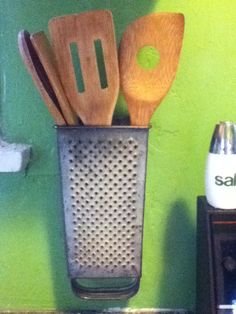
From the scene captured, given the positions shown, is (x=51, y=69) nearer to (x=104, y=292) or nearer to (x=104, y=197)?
(x=104, y=197)

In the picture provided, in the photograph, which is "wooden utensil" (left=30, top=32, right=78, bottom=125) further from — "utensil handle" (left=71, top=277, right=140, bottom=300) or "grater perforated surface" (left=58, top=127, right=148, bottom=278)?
"utensil handle" (left=71, top=277, right=140, bottom=300)

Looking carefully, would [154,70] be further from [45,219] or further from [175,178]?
[45,219]

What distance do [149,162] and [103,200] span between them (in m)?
0.15

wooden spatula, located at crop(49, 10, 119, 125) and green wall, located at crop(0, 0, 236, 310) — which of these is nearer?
wooden spatula, located at crop(49, 10, 119, 125)

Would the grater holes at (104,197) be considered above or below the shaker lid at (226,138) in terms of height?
below

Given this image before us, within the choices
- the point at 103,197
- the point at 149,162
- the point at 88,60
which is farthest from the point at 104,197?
the point at 88,60

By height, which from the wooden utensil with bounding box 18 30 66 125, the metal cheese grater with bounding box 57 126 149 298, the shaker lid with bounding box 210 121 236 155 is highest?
the wooden utensil with bounding box 18 30 66 125

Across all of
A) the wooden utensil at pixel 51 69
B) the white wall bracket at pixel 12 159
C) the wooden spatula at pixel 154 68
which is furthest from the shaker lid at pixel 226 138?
the white wall bracket at pixel 12 159

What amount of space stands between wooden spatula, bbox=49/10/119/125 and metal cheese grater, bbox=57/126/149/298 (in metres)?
0.04

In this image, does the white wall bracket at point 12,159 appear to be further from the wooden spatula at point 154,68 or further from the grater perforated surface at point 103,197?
the wooden spatula at point 154,68

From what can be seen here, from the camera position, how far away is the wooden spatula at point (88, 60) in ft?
2.54

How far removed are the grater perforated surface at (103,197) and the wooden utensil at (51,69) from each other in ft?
0.10

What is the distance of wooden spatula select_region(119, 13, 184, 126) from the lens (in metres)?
0.79

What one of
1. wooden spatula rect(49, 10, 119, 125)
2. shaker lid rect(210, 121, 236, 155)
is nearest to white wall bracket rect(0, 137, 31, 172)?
wooden spatula rect(49, 10, 119, 125)
